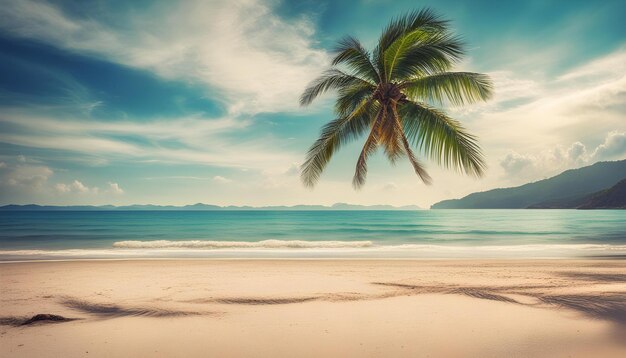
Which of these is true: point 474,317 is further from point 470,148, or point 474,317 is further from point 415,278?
point 470,148

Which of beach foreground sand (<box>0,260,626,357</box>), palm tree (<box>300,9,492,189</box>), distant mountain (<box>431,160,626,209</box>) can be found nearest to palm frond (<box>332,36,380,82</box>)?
palm tree (<box>300,9,492,189</box>)

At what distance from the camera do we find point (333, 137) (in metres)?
12.3

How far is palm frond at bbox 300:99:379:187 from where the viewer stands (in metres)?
12.3

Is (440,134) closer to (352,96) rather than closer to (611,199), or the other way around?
(352,96)

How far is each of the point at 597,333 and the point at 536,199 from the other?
180m

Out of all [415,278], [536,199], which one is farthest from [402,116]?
[536,199]

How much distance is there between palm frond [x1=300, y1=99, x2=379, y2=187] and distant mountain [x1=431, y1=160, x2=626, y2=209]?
5836 inches

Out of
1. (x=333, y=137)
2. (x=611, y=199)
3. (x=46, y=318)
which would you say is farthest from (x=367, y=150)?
(x=611, y=199)

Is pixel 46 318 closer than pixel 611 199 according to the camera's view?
Yes

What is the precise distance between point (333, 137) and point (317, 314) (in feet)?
23.1

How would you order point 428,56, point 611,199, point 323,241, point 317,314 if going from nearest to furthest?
point 317,314 → point 428,56 → point 323,241 → point 611,199

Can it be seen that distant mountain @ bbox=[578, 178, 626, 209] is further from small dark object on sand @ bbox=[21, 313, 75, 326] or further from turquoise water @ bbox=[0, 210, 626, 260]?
small dark object on sand @ bbox=[21, 313, 75, 326]

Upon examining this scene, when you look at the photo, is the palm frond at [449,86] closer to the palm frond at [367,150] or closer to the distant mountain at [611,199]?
the palm frond at [367,150]

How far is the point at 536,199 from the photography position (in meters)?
159
